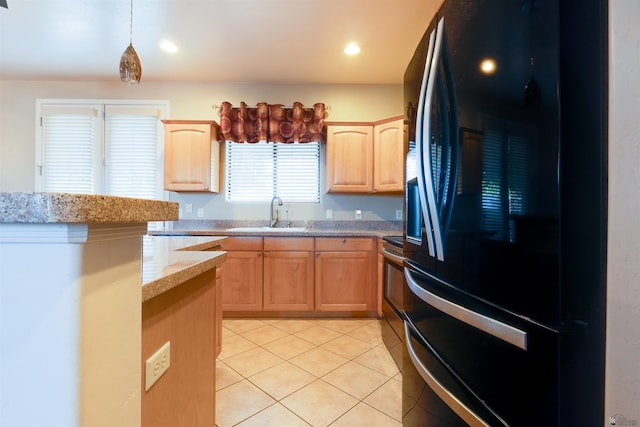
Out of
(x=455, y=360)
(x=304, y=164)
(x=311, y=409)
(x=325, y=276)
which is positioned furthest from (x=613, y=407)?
(x=304, y=164)

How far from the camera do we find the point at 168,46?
2.56m

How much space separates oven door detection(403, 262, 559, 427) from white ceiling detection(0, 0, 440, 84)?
7.24 feet

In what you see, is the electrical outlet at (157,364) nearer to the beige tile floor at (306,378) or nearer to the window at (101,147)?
the beige tile floor at (306,378)

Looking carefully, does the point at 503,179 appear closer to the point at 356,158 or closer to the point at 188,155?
the point at 356,158

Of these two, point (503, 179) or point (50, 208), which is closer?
point (50, 208)

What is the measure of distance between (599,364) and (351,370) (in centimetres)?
157

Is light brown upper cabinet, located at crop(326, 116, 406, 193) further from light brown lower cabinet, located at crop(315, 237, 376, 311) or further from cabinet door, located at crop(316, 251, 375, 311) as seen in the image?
cabinet door, located at crop(316, 251, 375, 311)

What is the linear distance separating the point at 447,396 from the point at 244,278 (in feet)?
7.07

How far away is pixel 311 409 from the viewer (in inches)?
57.4

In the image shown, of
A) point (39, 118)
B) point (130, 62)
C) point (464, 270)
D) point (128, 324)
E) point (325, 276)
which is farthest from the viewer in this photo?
point (39, 118)

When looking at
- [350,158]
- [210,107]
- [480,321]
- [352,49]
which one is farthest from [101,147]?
[480,321]

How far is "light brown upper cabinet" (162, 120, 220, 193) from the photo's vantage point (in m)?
2.90

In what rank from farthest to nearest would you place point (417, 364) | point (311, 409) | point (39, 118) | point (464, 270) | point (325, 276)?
1. point (39, 118)
2. point (325, 276)
3. point (311, 409)
4. point (417, 364)
5. point (464, 270)

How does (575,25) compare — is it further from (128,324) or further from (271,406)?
(271,406)
